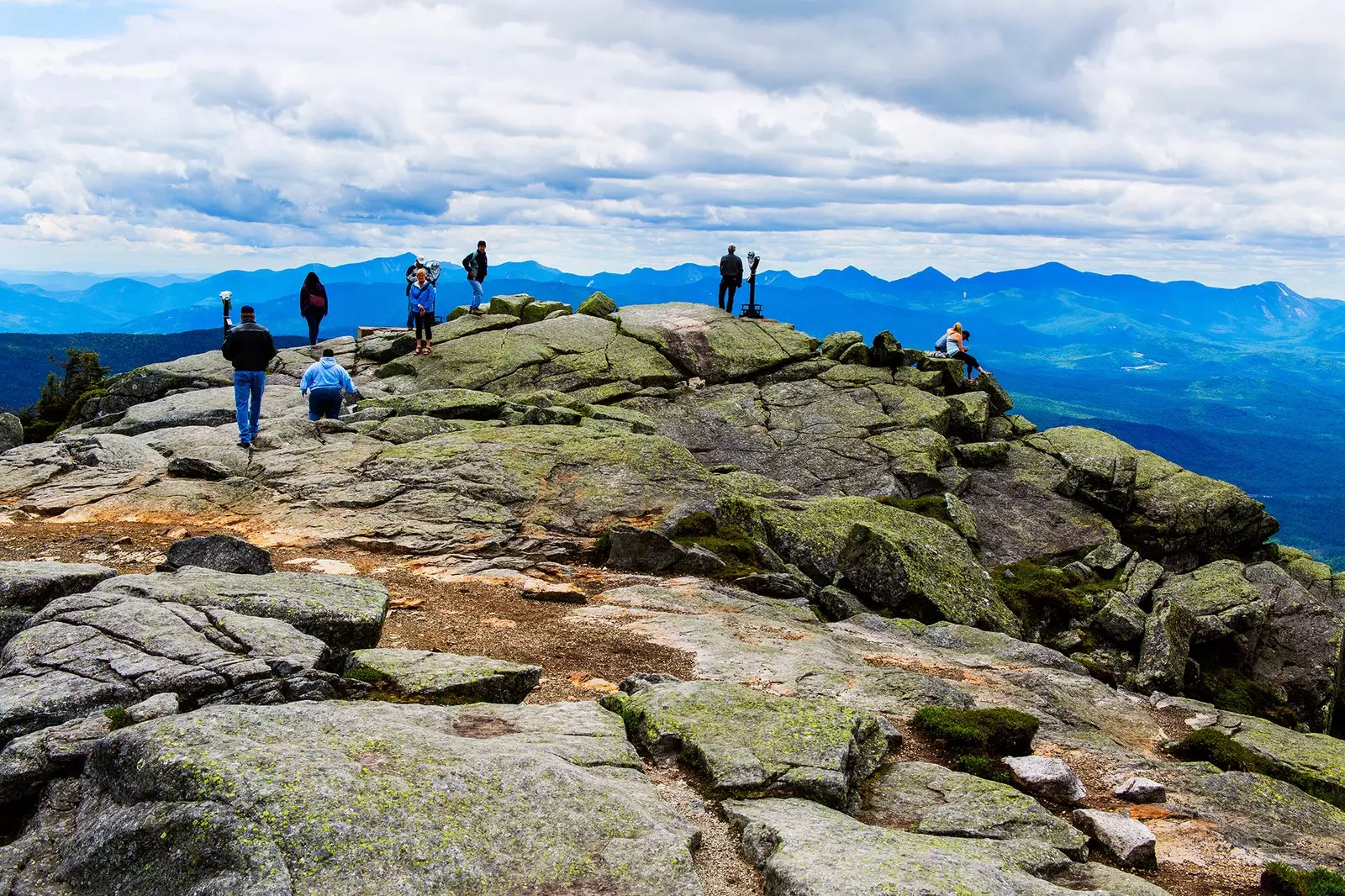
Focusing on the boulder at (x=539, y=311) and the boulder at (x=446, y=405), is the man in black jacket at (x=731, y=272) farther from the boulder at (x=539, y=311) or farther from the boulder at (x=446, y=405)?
the boulder at (x=446, y=405)

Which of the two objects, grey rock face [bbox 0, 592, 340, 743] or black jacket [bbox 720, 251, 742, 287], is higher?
black jacket [bbox 720, 251, 742, 287]

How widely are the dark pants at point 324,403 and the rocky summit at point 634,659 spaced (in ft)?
3.63

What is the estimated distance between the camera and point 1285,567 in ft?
153

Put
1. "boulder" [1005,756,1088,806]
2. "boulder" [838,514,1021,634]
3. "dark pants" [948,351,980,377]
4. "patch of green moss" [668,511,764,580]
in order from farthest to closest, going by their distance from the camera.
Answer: "dark pants" [948,351,980,377]
"boulder" [838,514,1021,634]
"patch of green moss" [668,511,764,580]
"boulder" [1005,756,1088,806]

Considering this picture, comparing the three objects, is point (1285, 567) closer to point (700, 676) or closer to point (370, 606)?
point (700, 676)

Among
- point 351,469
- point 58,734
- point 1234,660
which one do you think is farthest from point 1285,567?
point 58,734

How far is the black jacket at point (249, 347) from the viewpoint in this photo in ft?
105

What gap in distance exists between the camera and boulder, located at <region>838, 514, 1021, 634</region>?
89.5 ft

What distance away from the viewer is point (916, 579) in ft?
90.0

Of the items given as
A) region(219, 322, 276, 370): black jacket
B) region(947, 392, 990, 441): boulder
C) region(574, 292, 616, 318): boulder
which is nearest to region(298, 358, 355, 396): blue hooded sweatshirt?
region(219, 322, 276, 370): black jacket

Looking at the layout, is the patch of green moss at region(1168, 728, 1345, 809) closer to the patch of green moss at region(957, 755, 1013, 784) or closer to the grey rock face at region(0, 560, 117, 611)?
the patch of green moss at region(957, 755, 1013, 784)

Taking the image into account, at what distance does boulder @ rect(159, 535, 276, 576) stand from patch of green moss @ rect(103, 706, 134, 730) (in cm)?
830

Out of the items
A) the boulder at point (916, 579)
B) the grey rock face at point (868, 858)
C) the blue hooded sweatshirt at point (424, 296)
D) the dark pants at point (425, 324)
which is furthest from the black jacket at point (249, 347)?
the grey rock face at point (868, 858)

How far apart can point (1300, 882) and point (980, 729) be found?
4.92 metres
